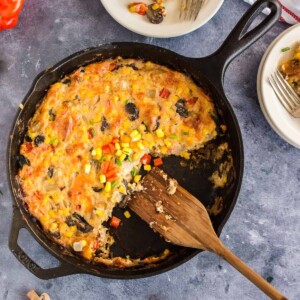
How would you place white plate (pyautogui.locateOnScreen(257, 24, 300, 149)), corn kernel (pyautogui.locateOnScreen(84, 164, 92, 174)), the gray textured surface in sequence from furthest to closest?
the gray textured surface → white plate (pyautogui.locateOnScreen(257, 24, 300, 149)) → corn kernel (pyautogui.locateOnScreen(84, 164, 92, 174))

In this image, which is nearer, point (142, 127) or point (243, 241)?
point (142, 127)

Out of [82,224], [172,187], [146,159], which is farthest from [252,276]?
[82,224]

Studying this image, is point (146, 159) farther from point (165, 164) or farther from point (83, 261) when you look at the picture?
point (83, 261)

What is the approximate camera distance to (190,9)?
3.81 meters

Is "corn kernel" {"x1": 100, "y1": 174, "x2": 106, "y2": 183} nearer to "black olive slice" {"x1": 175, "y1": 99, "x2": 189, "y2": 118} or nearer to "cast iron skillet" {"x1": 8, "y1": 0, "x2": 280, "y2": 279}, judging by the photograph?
"cast iron skillet" {"x1": 8, "y1": 0, "x2": 280, "y2": 279}

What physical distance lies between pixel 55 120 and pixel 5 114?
539mm

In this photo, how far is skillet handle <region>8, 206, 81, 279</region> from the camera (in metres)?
3.50

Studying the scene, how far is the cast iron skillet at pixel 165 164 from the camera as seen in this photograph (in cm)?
345

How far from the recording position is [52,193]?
3637 mm

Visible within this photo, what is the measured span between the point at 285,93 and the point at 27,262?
84.4 inches

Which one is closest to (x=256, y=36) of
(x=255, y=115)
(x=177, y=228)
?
(x=255, y=115)

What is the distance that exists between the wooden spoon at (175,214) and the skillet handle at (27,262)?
618 mm

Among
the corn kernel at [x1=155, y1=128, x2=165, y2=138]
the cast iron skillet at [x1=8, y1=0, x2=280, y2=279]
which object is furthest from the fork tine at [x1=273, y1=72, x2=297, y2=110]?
the corn kernel at [x1=155, y1=128, x2=165, y2=138]

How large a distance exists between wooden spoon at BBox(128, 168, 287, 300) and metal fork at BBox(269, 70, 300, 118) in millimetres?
940
